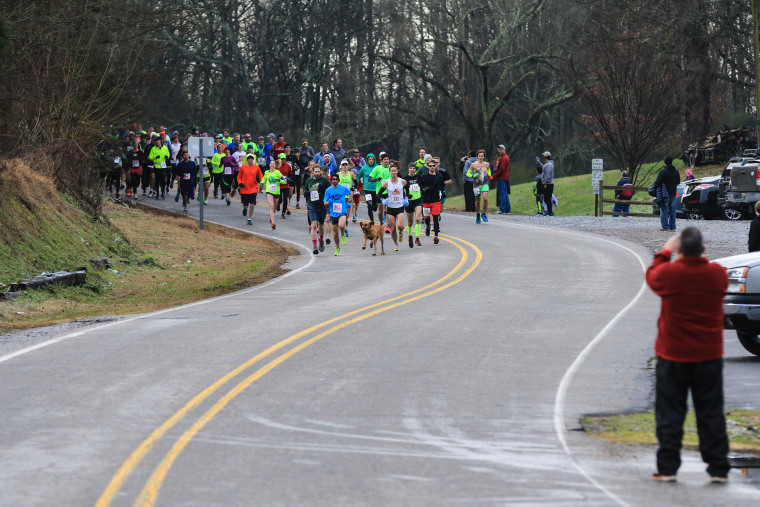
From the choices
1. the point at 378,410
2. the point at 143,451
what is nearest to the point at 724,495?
the point at 378,410

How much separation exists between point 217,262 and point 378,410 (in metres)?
16.7

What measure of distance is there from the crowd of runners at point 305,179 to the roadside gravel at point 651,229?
308 centimetres

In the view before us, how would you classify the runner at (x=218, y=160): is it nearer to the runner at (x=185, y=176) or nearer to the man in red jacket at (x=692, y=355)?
the runner at (x=185, y=176)

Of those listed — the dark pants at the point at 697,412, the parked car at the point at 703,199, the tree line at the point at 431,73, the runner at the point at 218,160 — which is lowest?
the dark pants at the point at 697,412

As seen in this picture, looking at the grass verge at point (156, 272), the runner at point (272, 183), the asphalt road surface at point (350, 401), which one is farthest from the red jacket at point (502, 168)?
the asphalt road surface at point (350, 401)

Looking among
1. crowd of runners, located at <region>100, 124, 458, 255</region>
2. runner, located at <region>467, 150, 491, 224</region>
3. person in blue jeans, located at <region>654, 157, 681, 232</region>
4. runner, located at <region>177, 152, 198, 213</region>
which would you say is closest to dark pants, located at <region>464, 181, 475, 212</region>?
crowd of runners, located at <region>100, 124, 458, 255</region>

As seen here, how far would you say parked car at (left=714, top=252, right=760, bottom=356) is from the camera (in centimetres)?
1211

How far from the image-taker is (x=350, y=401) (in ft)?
33.0

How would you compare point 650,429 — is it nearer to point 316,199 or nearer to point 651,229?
point 316,199

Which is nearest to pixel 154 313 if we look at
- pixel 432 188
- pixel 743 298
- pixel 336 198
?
pixel 336 198

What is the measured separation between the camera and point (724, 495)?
7.28 metres

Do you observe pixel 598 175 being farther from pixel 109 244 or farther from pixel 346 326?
pixel 346 326

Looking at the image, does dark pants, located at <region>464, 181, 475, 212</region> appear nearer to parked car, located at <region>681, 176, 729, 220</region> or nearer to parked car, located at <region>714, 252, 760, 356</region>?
parked car, located at <region>681, 176, 729, 220</region>

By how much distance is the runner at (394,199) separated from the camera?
82.6 ft
